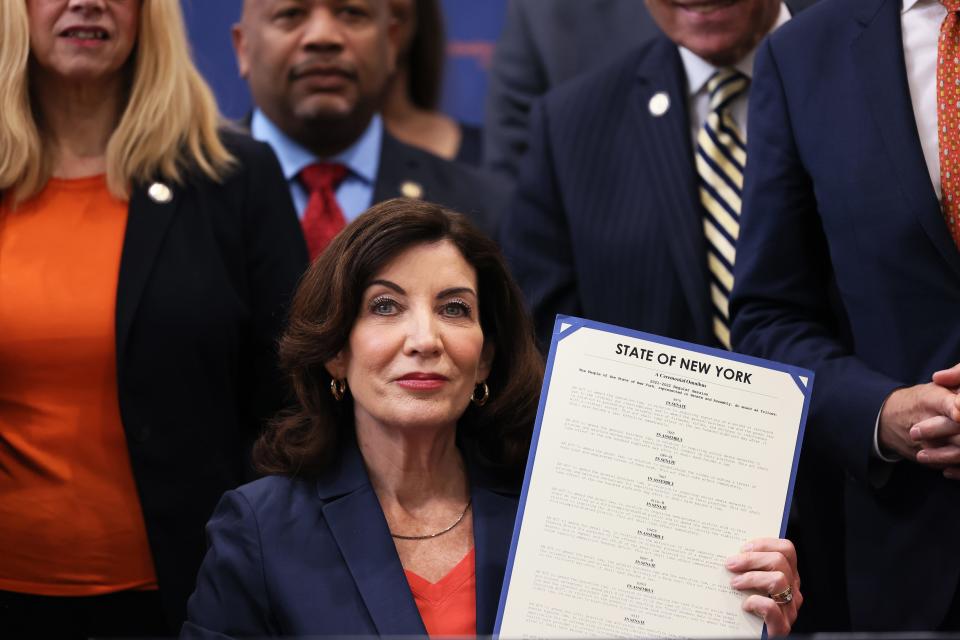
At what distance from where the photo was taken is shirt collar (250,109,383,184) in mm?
4148

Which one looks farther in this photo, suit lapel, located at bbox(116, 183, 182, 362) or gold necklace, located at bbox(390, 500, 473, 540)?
suit lapel, located at bbox(116, 183, 182, 362)

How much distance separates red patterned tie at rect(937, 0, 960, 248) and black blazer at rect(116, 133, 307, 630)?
4.88 ft

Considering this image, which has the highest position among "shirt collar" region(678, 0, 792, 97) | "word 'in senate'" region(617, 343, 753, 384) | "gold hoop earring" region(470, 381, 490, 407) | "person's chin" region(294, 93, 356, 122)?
"shirt collar" region(678, 0, 792, 97)

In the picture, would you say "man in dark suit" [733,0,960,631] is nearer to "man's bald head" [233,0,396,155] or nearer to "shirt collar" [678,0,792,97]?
"shirt collar" [678,0,792,97]

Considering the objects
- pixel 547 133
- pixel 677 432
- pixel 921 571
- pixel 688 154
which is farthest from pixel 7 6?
pixel 921 571

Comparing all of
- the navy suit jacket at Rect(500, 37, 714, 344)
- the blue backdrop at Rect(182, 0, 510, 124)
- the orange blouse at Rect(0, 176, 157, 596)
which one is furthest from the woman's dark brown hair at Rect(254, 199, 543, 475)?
the blue backdrop at Rect(182, 0, 510, 124)

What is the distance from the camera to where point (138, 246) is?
3.18 meters

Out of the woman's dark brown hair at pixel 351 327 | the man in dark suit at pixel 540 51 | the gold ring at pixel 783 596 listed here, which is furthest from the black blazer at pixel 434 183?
the gold ring at pixel 783 596

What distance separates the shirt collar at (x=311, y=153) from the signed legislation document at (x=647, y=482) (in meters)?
1.84

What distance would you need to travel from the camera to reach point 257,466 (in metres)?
2.85

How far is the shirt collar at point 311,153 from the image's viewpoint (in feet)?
13.6

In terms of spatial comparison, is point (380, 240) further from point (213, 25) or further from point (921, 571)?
→ point (213, 25)

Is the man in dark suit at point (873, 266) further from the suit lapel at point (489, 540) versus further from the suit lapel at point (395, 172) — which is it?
the suit lapel at point (395, 172)

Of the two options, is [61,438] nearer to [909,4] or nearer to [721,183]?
[721,183]
